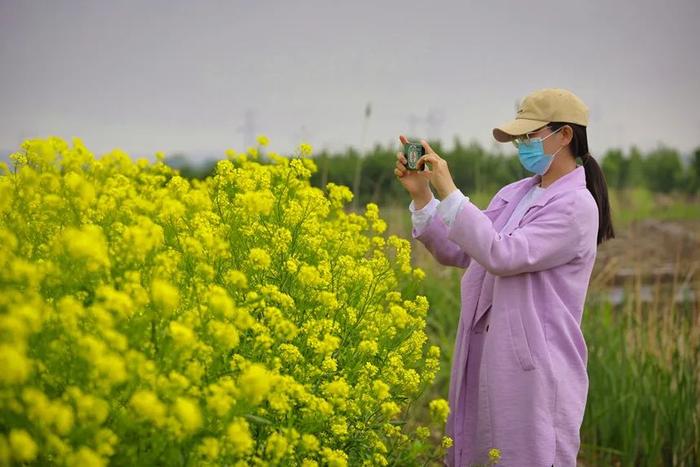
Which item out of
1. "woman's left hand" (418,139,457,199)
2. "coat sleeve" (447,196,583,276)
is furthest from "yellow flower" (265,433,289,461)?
"woman's left hand" (418,139,457,199)

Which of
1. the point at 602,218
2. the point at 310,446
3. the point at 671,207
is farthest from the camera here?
Result: the point at 671,207

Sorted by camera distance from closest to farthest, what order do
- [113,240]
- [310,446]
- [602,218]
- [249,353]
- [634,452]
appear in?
[310,446] < [249,353] < [113,240] < [602,218] < [634,452]

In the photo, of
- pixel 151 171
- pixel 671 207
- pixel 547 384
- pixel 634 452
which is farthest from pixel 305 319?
pixel 671 207

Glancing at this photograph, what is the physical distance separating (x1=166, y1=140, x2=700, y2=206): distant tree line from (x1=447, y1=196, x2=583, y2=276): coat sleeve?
2.21 m

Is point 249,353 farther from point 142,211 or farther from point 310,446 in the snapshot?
point 142,211

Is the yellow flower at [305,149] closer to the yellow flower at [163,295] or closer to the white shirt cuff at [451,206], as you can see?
the white shirt cuff at [451,206]

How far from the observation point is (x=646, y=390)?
4.54 metres

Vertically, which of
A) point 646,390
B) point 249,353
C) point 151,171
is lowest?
point 646,390

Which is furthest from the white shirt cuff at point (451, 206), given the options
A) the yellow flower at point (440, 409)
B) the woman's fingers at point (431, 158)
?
the yellow flower at point (440, 409)

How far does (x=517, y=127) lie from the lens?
2994mm

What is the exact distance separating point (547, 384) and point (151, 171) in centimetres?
249

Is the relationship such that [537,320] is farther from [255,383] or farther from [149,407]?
[149,407]

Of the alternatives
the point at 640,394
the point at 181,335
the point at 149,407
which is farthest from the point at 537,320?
the point at 640,394

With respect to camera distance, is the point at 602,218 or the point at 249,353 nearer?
the point at 249,353
